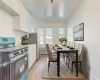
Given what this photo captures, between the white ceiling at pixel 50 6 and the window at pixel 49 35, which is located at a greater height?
the white ceiling at pixel 50 6

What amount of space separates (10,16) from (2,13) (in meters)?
0.69

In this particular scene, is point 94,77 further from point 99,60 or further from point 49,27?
point 49,27

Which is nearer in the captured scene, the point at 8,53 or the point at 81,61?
the point at 8,53

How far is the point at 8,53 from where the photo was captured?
2191mm

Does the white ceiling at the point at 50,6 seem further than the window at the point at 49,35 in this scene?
No

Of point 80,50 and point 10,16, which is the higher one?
point 10,16

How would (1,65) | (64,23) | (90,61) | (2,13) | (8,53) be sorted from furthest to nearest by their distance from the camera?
(64,23) < (90,61) < (2,13) < (8,53) < (1,65)

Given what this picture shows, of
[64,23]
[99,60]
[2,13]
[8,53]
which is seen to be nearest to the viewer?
[8,53]

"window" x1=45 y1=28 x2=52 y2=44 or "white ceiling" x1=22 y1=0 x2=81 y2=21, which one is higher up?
"white ceiling" x1=22 y1=0 x2=81 y2=21

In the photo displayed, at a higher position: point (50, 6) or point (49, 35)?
point (50, 6)

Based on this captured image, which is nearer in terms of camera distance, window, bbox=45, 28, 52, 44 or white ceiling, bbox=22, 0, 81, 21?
white ceiling, bbox=22, 0, 81, 21

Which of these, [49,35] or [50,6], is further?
[49,35]

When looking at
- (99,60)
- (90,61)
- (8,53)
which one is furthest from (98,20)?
(8,53)

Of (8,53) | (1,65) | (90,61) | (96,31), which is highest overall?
(96,31)
